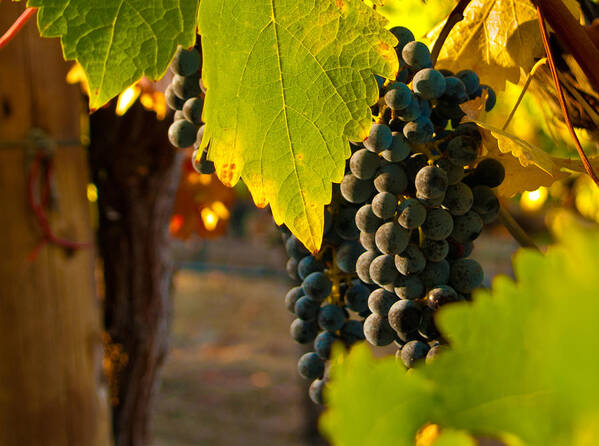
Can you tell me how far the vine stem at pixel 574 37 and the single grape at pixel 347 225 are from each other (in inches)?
10.2

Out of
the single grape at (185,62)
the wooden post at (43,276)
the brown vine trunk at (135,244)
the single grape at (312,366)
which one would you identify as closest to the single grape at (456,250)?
the single grape at (312,366)

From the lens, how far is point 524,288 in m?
0.29

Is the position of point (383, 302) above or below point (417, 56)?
below

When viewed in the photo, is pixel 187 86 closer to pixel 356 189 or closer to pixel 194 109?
pixel 194 109

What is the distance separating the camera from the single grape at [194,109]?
2.34 feet

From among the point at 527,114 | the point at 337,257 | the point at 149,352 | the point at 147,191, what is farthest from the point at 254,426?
the point at 337,257

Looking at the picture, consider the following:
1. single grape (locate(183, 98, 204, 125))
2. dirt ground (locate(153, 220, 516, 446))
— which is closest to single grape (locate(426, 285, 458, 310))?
single grape (locate(183, 98, 204, 125))

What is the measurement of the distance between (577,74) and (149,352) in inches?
80.8

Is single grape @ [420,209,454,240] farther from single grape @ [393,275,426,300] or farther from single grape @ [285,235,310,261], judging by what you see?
single grape @ [285,235,310,261]

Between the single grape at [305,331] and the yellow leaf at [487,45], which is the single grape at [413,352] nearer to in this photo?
the single grape at [305,331]

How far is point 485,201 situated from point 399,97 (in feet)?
0.43

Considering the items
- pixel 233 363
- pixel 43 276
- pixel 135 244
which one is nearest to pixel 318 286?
pixel 43 276

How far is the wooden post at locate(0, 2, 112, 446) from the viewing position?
1.69m

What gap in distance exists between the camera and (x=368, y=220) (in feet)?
2.09
